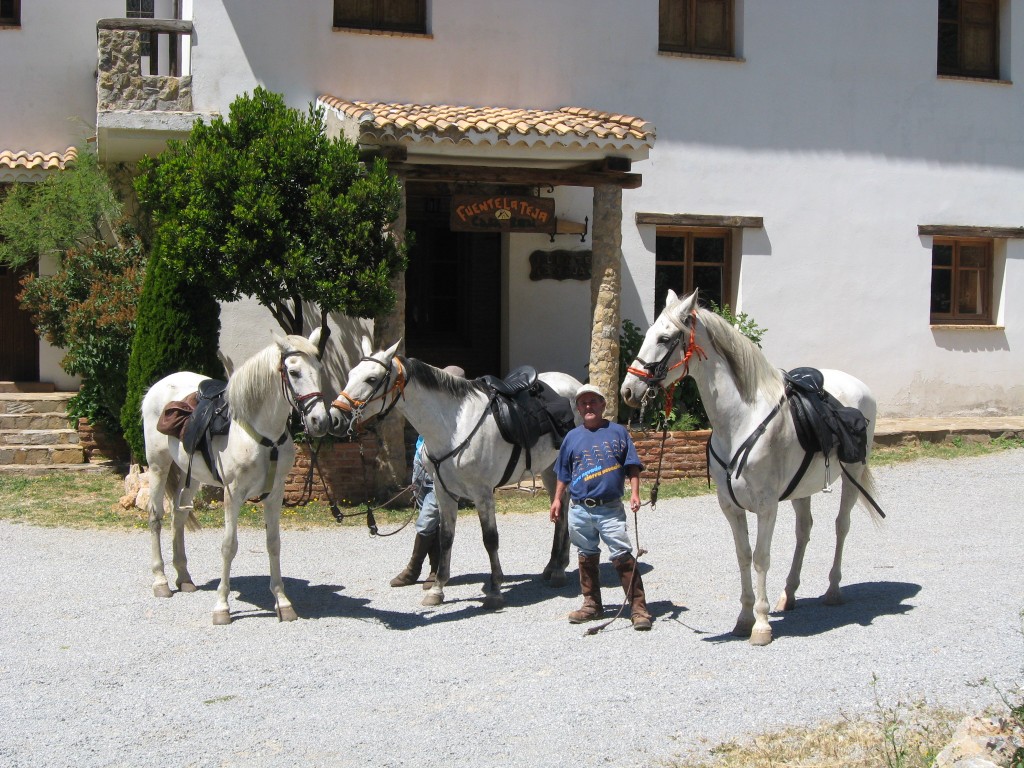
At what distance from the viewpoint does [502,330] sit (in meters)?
14.2

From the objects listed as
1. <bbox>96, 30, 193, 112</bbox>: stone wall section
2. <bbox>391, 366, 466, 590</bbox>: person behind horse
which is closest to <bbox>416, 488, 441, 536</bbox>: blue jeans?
<bbox>391, 366, 466, 590</bbox>: person behind horse

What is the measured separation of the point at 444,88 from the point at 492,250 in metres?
2.27

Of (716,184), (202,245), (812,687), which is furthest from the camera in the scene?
(716,184)

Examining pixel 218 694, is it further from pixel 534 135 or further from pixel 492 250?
pixel 492 250

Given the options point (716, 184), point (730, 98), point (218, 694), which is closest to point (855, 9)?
point (730, 98)

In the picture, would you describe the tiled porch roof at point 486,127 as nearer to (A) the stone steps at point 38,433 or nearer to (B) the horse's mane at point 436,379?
(B) the horse's mane at point 436,379

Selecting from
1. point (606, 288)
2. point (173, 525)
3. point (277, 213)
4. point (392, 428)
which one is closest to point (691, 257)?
point (606, 288)

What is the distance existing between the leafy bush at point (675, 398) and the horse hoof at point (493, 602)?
5.08 meters

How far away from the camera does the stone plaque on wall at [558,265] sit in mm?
13656

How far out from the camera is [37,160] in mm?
13789

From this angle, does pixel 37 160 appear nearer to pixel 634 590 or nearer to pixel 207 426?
pixel 207 426

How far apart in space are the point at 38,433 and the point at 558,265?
22.3ft

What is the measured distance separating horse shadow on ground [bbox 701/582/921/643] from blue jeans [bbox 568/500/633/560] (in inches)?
30.0

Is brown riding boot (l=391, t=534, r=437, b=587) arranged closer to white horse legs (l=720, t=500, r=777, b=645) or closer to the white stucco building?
white horse legs (l=720, t=500, r=777, b=645)
